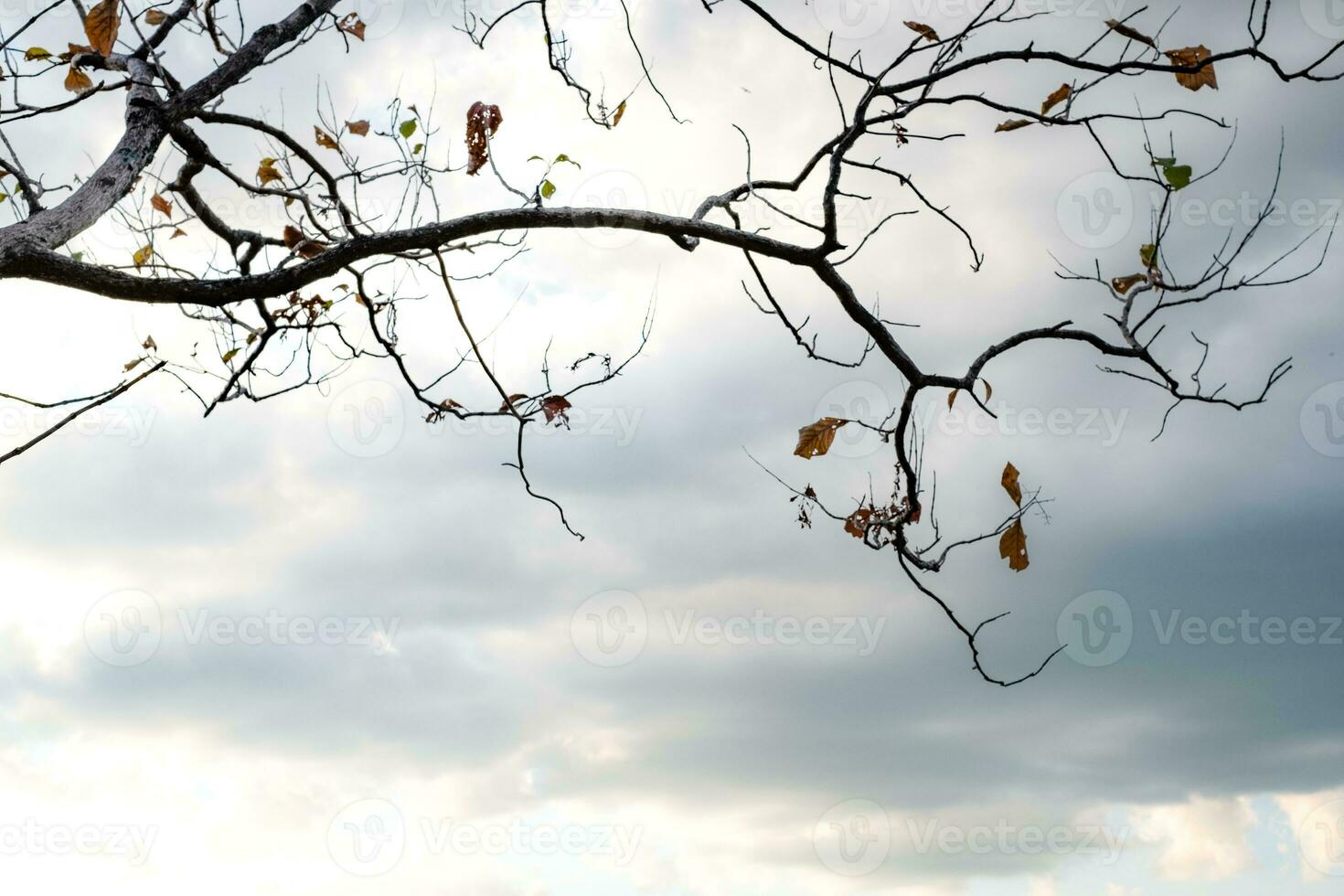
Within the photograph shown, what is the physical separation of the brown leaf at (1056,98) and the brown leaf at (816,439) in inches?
62.6

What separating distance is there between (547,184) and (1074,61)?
226 cm

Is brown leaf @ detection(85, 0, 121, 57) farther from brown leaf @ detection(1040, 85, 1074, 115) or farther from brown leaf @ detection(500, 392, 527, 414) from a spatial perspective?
brown leaf @ detection(1040, 85, 1074, 115)

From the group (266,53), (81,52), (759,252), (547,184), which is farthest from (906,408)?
(81,52)

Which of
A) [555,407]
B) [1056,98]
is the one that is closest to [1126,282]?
[1056,98]

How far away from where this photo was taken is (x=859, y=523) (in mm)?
4766

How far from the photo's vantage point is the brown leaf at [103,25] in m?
3.42

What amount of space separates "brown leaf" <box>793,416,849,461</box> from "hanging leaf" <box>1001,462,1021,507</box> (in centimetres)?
75

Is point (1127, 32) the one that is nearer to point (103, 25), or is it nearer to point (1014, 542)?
point (1014, 542)

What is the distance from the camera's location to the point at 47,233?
12.0 ft

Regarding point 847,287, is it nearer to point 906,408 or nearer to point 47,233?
point 906,408

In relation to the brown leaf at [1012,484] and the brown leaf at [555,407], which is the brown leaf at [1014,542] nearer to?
the brown leaf at [1012,484]

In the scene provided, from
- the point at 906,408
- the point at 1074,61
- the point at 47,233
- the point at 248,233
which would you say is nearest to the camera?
the point at 47,233

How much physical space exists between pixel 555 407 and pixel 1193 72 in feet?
9.46

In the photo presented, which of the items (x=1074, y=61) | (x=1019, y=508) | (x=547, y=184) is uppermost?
(x=1074, y=61)
